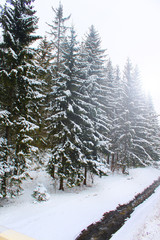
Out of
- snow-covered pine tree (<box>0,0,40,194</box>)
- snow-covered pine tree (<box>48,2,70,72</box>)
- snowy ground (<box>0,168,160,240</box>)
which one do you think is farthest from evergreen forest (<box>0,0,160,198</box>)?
snowy ground (<box>0,168,160,240</box>)

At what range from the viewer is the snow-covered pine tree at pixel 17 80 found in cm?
979

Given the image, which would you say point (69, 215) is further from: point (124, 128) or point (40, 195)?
point (124, 128)

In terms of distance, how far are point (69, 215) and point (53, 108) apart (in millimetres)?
8409

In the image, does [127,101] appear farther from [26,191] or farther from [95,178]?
[26,191]

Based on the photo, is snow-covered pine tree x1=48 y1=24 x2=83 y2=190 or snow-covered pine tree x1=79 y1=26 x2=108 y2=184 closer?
snow-covered pine tree x1=48 y1=24 x2=83 y2=190

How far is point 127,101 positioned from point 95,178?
40.2ft

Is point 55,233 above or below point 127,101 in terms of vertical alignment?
below

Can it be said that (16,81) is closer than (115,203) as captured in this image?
Yes

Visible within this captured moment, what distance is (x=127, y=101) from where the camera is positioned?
928 inches

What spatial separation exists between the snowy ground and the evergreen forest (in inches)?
48.5

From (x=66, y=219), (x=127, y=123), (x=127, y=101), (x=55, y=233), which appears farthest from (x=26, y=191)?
(x=127, y=101)

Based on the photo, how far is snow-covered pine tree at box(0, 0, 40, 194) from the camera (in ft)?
32.1

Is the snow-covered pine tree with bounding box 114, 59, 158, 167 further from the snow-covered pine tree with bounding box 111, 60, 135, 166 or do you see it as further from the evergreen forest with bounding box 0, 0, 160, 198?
the evergreen forest with bounding box 0, 0, 160, 198

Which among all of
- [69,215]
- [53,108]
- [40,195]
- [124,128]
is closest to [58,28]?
[53,108]
